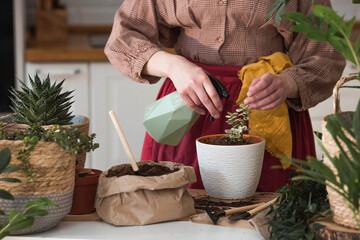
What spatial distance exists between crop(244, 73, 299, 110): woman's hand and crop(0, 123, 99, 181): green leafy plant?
426 millimetres

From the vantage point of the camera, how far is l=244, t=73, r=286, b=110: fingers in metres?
1.37

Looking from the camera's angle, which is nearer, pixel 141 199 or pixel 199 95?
pixel 141 199

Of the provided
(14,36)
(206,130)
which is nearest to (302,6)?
(206,130)

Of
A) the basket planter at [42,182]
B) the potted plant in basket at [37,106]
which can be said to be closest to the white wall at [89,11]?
the potted plant in basket at [37,106]

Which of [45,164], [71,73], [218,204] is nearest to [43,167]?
[45,164]

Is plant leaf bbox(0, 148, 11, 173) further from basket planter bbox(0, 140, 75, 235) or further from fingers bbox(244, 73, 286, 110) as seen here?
fingers bbox(244, 73, 286, 110)

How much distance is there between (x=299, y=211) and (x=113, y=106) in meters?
2.32

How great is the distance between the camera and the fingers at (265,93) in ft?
4.49

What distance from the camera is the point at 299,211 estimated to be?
1027 mm

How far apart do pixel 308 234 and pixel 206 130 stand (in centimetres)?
67

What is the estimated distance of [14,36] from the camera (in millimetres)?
3289

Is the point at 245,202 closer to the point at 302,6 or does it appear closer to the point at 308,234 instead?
the point at 308,234

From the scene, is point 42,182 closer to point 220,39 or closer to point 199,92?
point 199,92

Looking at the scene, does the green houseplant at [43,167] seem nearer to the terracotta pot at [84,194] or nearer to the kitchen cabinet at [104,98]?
the terracotta pot at [84,194]
